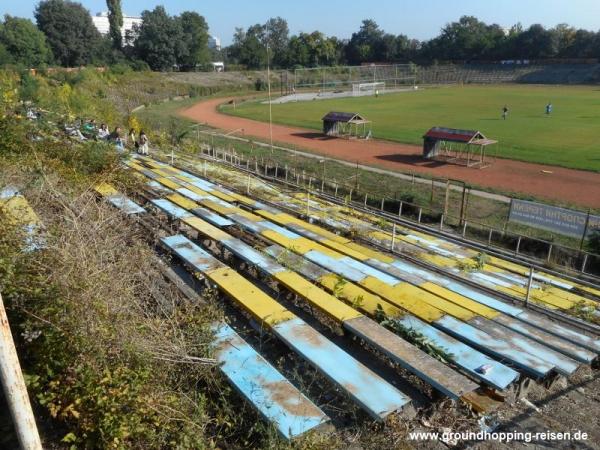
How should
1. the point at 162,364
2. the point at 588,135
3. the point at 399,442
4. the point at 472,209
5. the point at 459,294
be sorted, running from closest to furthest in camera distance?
the point at 399,442 < the point at 162,364 < the point at 459,294 < the point at 472,209 < the point at 588,135

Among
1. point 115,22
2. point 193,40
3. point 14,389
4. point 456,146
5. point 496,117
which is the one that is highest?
point 115,22

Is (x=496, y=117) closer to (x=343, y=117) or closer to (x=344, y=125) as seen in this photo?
(x=344, y=125)

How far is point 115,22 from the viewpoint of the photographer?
325ft

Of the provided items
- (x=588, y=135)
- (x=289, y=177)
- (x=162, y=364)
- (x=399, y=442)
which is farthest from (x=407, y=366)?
(x=588, y=135)

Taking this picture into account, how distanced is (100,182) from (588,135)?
1708 inches

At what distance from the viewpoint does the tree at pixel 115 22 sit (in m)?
98.1

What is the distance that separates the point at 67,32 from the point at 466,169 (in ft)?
268

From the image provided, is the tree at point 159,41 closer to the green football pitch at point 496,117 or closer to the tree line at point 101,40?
the tree line at point 101,40

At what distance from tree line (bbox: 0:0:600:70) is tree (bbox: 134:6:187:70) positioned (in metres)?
0.19

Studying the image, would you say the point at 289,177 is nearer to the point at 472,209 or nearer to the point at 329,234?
the point at 472,209

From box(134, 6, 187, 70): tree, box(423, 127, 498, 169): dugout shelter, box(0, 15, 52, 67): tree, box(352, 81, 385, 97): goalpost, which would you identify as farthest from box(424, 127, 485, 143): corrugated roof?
box(134, 6, 187, 70): tree

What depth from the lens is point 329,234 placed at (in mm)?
12805

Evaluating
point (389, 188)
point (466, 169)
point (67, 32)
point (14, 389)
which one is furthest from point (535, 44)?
point (14, 389)

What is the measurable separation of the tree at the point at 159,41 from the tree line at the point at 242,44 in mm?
185
